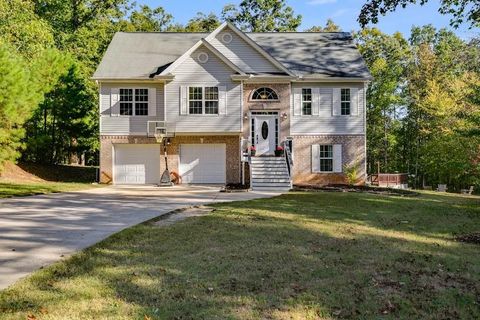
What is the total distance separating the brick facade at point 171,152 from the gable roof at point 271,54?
3213mm

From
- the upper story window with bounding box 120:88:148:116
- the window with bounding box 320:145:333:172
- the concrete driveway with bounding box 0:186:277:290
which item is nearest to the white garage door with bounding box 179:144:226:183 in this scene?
the upper story window with bounding box 120:88:148:116

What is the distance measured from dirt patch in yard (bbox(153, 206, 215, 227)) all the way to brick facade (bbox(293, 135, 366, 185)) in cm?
1182

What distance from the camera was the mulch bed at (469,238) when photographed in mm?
8508

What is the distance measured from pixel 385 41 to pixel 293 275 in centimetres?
3832

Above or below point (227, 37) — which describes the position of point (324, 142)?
below

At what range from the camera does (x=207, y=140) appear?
23.3 metres

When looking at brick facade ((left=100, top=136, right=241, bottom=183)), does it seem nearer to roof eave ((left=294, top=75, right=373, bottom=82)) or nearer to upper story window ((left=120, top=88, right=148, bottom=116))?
upper story window ((left=120, top=88, right=148, bottom=116))

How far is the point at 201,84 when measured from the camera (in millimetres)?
22703

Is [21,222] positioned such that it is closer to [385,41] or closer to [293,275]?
[293,275]

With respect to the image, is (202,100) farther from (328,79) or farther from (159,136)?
(328,79)

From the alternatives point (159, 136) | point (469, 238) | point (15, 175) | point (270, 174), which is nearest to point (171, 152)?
point (159, 136)

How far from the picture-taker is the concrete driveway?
21.6 feet

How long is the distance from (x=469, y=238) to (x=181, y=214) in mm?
6543

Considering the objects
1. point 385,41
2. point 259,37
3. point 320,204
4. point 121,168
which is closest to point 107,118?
point 121,168
